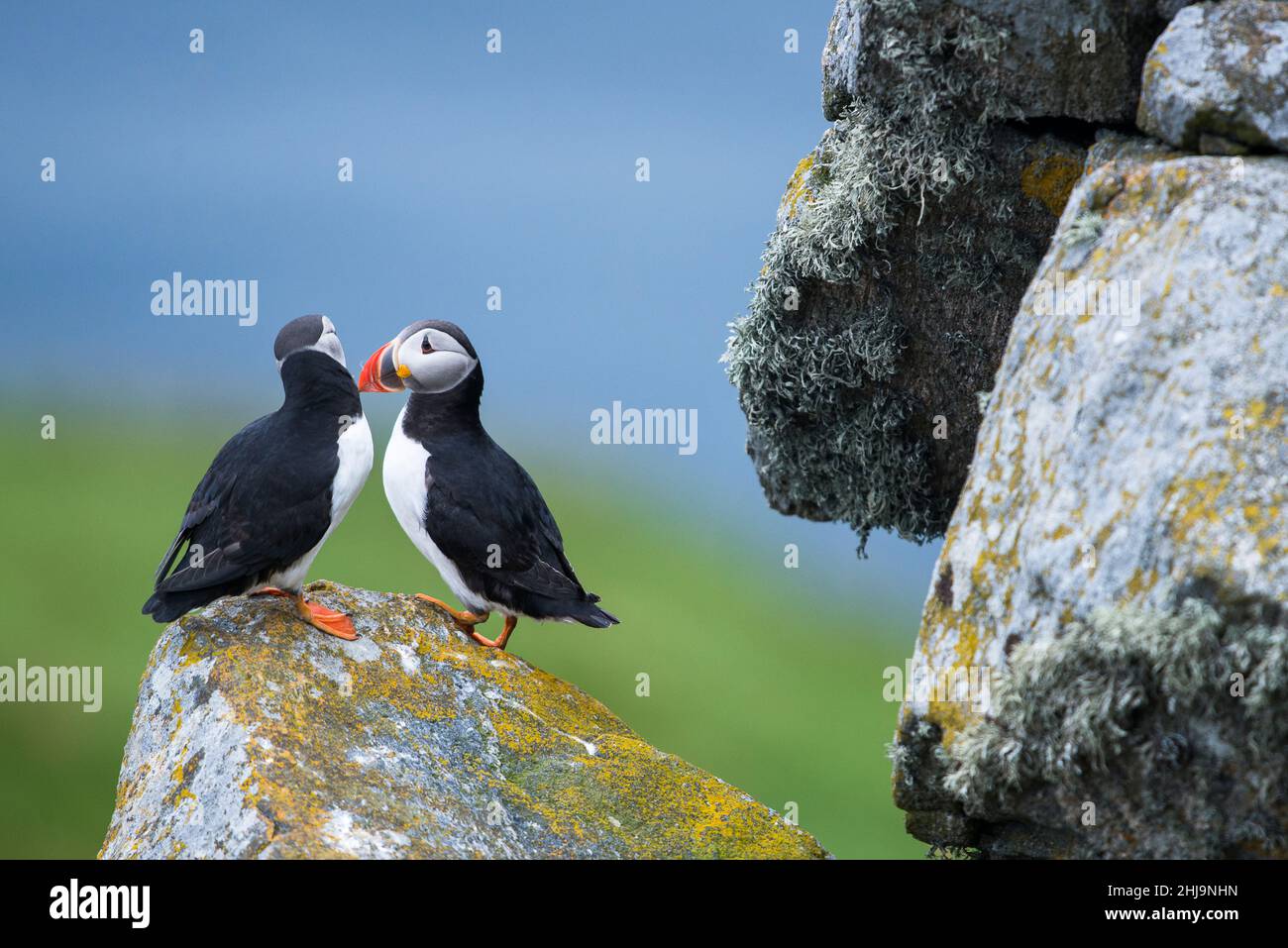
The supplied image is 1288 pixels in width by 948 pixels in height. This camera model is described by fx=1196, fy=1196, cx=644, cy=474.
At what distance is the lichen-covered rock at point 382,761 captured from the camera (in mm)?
5195

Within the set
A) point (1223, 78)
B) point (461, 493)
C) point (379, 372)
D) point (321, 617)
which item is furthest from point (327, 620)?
point (1223, 78)

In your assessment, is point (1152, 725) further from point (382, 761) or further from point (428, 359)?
point (428, 359)

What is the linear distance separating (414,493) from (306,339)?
40.9 inches

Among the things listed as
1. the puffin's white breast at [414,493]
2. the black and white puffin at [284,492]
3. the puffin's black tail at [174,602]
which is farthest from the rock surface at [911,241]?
the puffin's black tail at [174,602]

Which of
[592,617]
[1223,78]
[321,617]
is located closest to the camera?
[1223,78]

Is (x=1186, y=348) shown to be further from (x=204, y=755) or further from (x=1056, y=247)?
(x=204, y=755)

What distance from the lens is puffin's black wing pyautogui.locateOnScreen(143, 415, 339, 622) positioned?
5.80m

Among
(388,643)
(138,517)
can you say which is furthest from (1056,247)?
(138,517)

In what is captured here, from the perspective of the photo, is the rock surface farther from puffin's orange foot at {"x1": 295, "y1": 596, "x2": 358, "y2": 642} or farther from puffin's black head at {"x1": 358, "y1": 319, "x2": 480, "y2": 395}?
puffin's orange foot at {"x1": 295, "y1": 596, "x2": 358, "y2": 642}

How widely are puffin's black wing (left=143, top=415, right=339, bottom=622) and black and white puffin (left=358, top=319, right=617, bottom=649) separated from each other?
0.70 m

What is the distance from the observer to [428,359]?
6.55 metres

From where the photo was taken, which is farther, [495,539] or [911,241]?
[911,241]

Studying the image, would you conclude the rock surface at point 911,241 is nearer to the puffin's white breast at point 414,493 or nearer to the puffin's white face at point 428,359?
the puffin's white face at point 428,359

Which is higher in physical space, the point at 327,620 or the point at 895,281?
the point at 895,281
